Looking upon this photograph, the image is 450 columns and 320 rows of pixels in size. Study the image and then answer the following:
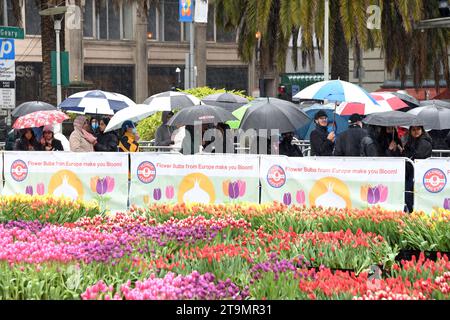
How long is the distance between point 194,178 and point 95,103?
6.23 m

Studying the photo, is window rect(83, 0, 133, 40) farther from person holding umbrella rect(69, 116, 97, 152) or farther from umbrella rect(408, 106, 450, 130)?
umbrella rect(408, 106, 450, 130)

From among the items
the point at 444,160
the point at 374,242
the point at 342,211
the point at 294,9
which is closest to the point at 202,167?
the point at 444,160

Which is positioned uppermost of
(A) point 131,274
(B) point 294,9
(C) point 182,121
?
(B) point 294,9

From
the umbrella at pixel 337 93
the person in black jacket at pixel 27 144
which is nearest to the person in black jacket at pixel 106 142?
the person in black jacket at pixel 27 144

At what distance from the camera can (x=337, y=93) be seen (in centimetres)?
1841

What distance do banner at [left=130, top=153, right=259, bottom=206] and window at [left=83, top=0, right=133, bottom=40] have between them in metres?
40.4

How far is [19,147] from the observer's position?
59.3 ft

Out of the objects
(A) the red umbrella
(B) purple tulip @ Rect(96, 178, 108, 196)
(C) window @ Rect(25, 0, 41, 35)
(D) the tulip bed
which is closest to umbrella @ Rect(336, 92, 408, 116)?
(B) purple tulip @ Rect(96, 178, 108, 196)

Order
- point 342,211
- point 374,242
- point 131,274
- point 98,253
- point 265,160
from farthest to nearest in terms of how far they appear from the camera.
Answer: point 265,160 < point 342,211 < point 374,242 < point 98,253 < point 131,274

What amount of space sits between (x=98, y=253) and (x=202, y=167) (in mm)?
7256

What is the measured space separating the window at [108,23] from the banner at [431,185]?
4308 centimetres

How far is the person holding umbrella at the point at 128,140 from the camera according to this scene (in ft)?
59.7

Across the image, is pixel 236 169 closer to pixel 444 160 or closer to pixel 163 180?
pixel 163 180

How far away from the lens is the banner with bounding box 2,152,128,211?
16406 millimetres
